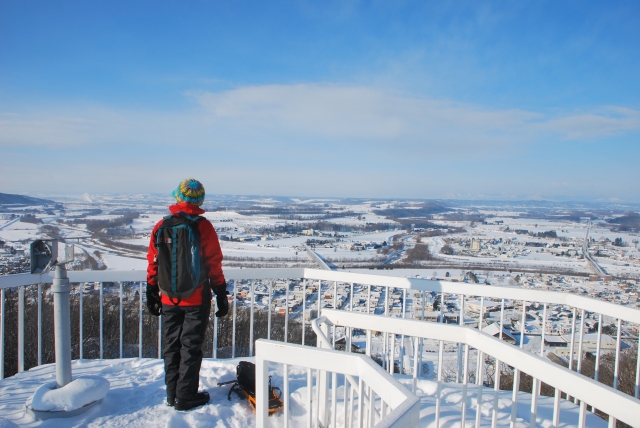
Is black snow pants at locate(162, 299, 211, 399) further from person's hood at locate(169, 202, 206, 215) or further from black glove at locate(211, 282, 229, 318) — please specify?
person's hood at locate(169, 202, 206, 215)

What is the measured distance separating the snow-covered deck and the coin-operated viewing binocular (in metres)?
0.98


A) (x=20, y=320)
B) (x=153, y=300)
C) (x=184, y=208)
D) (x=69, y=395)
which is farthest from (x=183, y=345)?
(x=20, y=320)

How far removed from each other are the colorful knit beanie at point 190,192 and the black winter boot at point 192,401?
4.51 ft

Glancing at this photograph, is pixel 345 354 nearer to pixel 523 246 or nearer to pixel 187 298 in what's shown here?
pixel 187 298

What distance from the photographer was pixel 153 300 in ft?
8.59

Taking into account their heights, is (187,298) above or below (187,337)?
above

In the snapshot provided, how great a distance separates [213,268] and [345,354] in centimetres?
138

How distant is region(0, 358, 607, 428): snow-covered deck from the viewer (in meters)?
2.35

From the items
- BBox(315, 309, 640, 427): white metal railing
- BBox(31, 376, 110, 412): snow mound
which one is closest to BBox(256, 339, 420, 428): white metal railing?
BBox(315, 309, 640, 427): white metal railing

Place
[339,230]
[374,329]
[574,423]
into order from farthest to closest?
[339,230] < [574,423] < [374,329]

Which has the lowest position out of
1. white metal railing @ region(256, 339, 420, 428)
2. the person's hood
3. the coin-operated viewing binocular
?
white metal railing @ region(256, 339, 420, 428)

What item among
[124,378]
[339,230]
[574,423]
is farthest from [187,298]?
[339,230]

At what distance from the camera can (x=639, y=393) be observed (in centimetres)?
255

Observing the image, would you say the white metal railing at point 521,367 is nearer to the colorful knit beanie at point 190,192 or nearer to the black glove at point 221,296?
the black glove at point 221,296
